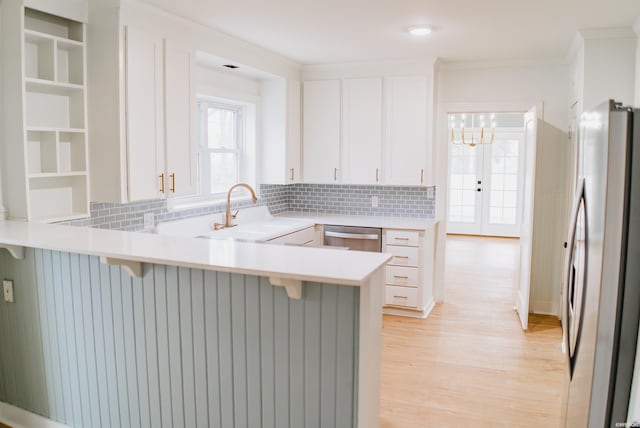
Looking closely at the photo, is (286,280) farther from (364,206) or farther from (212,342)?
(364,206)

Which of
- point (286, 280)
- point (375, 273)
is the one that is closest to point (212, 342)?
point (286, 280)

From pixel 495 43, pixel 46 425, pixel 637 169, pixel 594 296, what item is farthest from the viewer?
Result: pixel 495 43

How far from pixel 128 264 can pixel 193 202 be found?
2.27 meters

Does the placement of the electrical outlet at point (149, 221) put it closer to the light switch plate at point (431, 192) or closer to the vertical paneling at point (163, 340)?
the vertical paneling at point (163, 340)

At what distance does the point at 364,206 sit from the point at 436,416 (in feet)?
9.35

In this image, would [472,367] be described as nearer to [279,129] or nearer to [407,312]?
[407,312]

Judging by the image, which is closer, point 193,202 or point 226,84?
point 193,202

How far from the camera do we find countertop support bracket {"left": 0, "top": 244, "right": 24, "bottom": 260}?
2484mm

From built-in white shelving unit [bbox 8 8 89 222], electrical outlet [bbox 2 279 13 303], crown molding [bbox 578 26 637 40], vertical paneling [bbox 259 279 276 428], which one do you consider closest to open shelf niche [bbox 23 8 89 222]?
built-in white shelving unit [bbox 8 8 89 222]

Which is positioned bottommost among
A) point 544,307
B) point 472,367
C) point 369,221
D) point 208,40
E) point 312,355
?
point 472,367

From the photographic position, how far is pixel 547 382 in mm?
3457

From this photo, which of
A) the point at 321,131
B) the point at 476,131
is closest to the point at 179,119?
the point at 321,131

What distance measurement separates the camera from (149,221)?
3.79 m

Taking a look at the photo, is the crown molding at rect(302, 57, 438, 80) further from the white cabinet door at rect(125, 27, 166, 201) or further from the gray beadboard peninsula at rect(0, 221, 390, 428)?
the gray beadboard peninsula at rect(0, 221, 390, 428)
